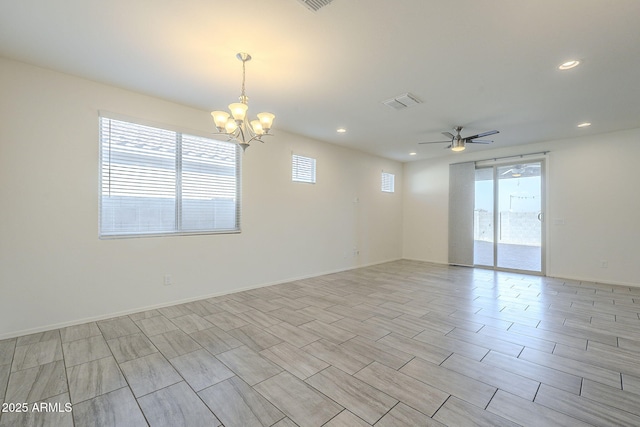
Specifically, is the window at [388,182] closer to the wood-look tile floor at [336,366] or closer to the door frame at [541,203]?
the door frame at [541,203]

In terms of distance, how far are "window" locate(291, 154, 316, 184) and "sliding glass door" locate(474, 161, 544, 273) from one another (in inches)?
165

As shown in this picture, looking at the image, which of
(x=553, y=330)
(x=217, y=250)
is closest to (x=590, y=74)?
(x=553, y=330)

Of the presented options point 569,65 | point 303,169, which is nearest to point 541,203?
point 569,65

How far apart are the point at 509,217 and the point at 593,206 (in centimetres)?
137

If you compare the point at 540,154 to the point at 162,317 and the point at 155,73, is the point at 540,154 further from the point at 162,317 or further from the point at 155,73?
the point at 162,317

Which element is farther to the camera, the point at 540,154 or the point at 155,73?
the point at 540,154

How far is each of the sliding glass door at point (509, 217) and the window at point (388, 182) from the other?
2078mm

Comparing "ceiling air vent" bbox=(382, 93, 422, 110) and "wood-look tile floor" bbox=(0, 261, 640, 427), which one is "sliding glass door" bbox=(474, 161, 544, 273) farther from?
"ceiling air vent" bbox=(382, 93, 422, 110)

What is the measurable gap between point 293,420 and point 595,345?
302 centimetres

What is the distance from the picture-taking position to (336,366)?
7.35 feet

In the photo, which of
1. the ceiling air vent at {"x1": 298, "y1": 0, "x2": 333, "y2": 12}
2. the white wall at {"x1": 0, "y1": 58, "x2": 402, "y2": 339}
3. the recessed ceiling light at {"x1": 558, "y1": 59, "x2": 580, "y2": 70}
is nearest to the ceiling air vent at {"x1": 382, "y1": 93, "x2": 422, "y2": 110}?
the recessed ceiling light at {"x1": 558, "y1": 59, "x2": 580, "y2": 70}

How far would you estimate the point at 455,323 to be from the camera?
Result: 3.13 metres

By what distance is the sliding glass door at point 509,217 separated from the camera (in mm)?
5844

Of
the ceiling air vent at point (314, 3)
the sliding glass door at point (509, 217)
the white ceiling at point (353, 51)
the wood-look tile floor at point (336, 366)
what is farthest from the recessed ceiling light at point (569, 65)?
the sliding glass door at point (509, 217)
